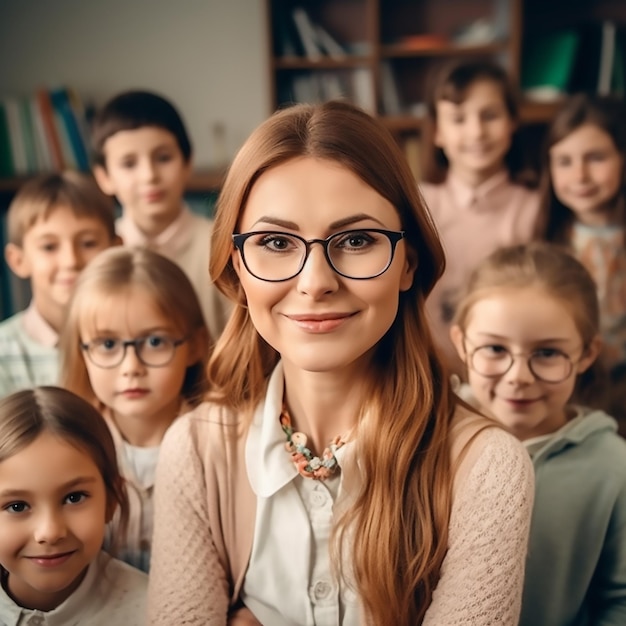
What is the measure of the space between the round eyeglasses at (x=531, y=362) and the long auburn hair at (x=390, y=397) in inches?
14.7

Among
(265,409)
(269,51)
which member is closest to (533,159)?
(269,51)

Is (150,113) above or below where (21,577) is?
above

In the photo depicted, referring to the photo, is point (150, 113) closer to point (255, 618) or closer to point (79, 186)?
point (79, 186)

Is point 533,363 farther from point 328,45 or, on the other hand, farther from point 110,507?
point 328,45

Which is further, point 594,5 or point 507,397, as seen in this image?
point 594,5

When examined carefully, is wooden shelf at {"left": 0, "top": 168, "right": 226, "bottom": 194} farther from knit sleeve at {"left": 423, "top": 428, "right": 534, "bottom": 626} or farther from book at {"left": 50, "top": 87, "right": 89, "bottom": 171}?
knit sleeve at {"left": 423, "top": 428, "right": 534, "bottom": 626}

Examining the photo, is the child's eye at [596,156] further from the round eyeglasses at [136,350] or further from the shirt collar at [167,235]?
the round eyeglasses at [136,350]

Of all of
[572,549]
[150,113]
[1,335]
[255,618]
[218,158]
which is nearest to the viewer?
[255,618]

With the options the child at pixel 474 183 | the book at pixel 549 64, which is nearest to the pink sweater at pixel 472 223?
the child at pixel 474 183

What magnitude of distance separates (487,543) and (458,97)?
192 cm

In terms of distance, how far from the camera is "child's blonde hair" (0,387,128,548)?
1299 mm

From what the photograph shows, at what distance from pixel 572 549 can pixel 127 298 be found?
102 centimetres

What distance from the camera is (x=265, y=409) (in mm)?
1290

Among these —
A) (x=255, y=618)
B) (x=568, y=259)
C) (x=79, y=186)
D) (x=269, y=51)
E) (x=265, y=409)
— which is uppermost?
(x=269, y=51)
